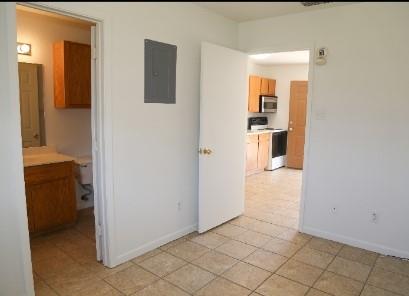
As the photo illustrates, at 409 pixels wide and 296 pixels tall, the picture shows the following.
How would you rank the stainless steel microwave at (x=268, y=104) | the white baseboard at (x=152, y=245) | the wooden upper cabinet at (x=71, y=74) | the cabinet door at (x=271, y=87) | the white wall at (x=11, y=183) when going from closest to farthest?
the white wall at (x=11, y=183)
the white baseboard at (x=152, y=245)
the wooden upper cabinet at (x=71, y=74)
the stainless steel microwave at (x=268, y=104)
the cabinet door at (x=271, y=87)

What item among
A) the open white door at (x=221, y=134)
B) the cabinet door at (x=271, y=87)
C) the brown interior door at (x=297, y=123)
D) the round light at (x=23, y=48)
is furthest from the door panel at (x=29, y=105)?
the brown interior door at (x=297, y=123)

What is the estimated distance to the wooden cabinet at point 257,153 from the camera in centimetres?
596

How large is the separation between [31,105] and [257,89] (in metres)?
4.35

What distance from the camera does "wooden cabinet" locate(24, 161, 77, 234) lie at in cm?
310

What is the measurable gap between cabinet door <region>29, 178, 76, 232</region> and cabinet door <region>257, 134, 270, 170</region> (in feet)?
12.7

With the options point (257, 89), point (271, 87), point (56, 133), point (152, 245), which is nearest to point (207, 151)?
point (152, 245)

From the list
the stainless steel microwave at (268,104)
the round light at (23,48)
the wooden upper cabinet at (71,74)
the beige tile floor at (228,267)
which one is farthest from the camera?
the stainless steel microwave at (268,104)

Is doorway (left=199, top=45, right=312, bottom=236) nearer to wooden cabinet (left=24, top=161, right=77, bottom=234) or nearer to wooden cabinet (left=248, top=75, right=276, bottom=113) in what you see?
wooden cabinet (left=248, top=75, right=276, bottom=113)

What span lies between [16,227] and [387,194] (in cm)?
312

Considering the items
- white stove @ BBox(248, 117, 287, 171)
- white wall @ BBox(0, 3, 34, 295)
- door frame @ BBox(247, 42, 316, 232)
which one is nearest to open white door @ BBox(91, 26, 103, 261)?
white wall @ BBox(0, 3, 34, 295)

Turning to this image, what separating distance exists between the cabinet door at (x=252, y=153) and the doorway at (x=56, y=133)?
118 inches

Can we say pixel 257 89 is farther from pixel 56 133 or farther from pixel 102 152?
pixel 102 152

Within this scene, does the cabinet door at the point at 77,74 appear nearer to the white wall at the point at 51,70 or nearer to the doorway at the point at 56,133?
the doorway at the point at 56,133

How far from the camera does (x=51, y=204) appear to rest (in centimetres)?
329
